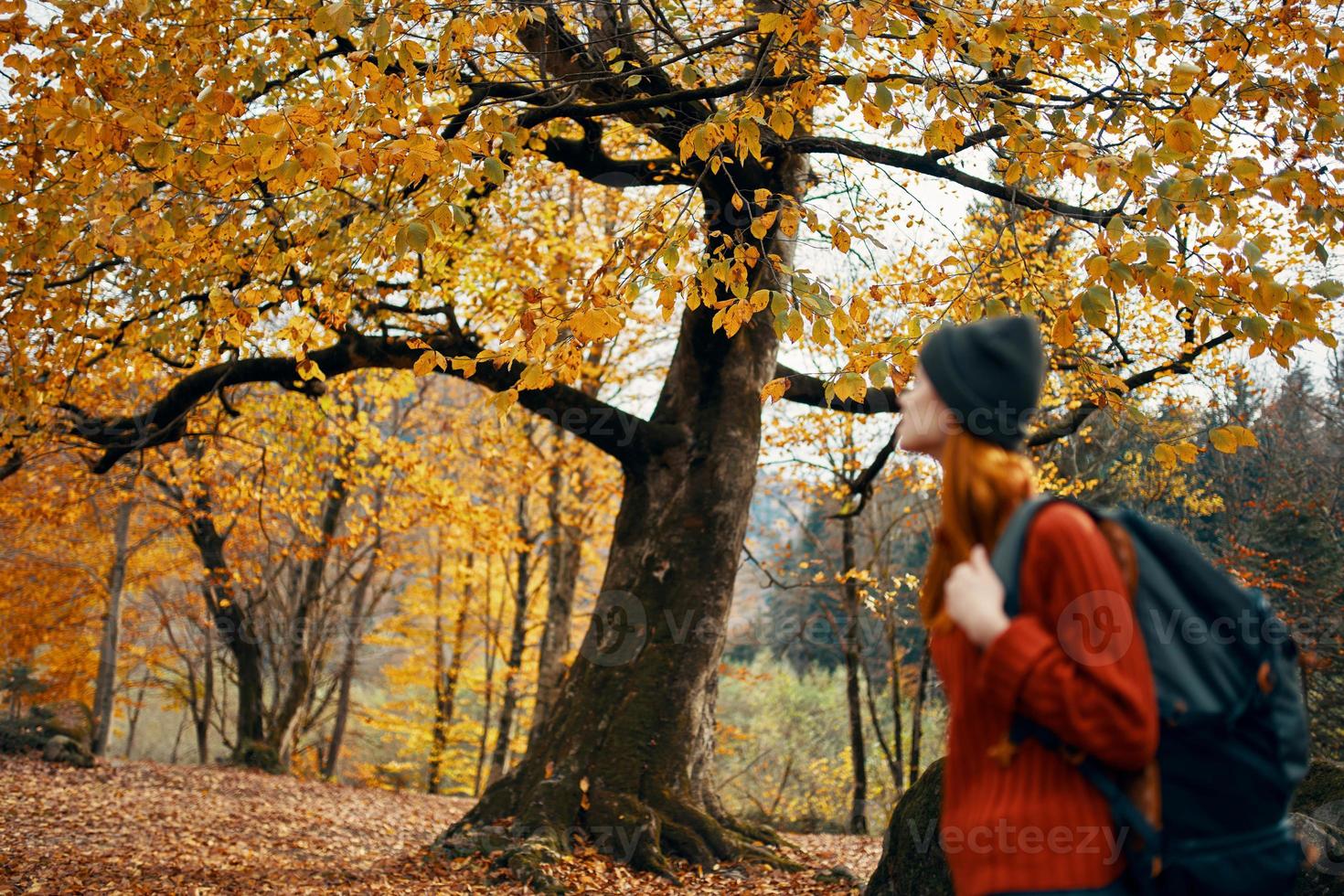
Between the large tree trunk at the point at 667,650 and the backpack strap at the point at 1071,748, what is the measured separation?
5.87m

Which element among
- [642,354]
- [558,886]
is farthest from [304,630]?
[558,886]

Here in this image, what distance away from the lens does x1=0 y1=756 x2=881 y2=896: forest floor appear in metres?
7.02

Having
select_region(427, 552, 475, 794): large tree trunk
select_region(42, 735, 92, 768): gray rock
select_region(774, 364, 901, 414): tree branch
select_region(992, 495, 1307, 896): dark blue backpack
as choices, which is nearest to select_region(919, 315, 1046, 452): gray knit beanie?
select_region(992, 495, 1307, 896): dark blue backpack

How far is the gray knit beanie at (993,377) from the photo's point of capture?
2105mm

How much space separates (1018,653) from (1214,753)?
423 mm

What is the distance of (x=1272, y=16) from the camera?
6309 mm

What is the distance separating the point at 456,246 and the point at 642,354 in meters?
9.78

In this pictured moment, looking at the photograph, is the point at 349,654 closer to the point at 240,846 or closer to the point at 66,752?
the point at 66,752

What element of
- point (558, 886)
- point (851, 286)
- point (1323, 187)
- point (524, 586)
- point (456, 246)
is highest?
point (851, 286)

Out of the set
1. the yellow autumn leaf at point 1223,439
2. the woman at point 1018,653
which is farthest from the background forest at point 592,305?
the woman at point 1018,653

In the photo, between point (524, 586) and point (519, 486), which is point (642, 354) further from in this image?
point (524, 586)

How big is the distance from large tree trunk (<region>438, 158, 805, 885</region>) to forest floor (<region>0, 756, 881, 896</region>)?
37cm

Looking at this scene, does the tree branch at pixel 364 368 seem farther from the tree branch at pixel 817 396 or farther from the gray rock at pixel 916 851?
the gray rock at pixel 916 851

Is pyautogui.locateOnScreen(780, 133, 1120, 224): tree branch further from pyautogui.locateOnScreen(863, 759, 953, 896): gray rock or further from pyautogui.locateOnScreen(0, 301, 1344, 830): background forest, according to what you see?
pyautogui.locateOnScreen(0, 301, 1344, 830): background forest
